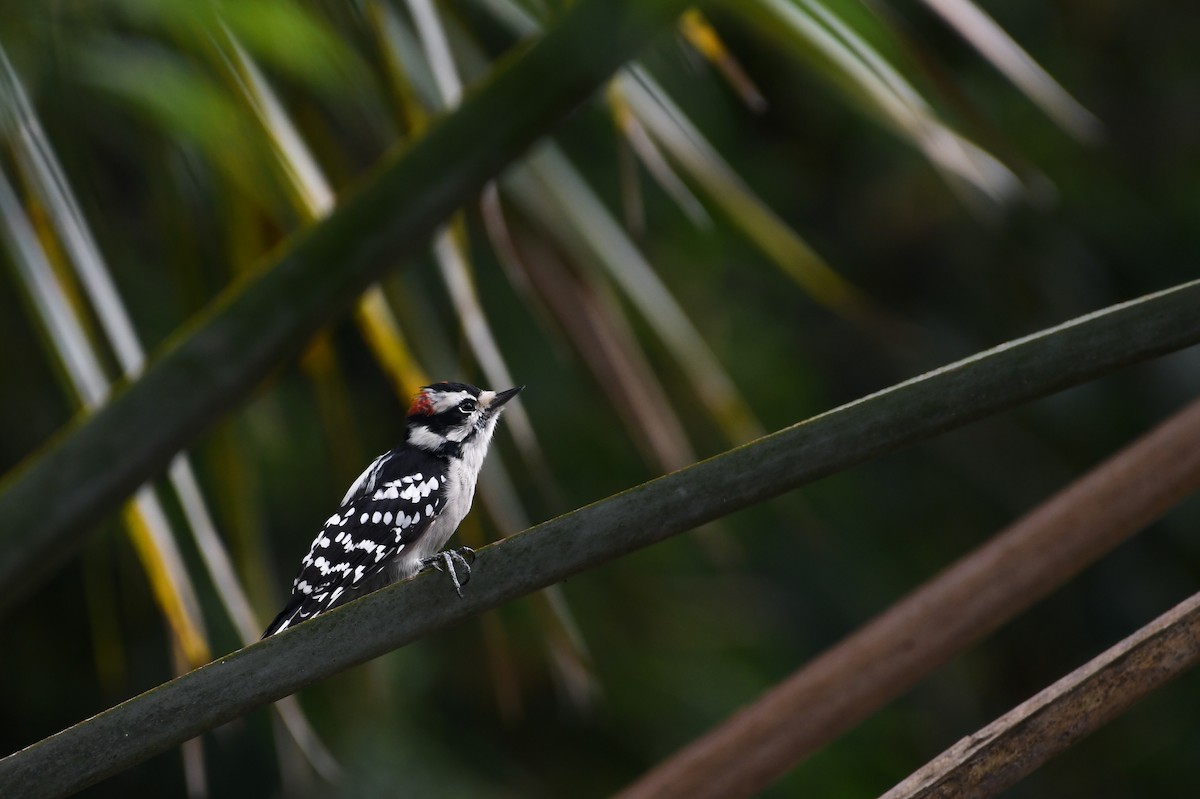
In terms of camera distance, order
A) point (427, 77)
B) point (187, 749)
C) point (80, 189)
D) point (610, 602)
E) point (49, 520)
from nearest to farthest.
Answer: point (49, 520)
point (80, 189)
point (187, 749)
point (427, 77)
point (610, 602)

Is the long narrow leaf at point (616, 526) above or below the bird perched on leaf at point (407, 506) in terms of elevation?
below

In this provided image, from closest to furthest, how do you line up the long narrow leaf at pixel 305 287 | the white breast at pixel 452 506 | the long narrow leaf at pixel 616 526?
the long narrow leaf at pixel 616 526, the long narrow leaf at pixel 305 287, the white breast at pixel 452 506

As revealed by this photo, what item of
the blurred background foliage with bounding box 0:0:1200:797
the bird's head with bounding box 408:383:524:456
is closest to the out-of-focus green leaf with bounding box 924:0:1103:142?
the blurred background foliage with bounding box 0:0:1200:797

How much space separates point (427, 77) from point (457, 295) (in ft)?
1.01

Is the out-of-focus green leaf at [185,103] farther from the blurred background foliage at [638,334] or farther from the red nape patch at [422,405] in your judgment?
the red nape patch at [422,405]

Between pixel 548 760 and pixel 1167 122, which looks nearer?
pixel 548 760

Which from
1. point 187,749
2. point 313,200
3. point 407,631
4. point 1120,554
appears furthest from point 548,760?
point 407,631

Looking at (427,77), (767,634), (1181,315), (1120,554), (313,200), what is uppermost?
(427,77)

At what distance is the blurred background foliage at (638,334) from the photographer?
1269mm

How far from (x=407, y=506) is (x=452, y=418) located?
0.12 m

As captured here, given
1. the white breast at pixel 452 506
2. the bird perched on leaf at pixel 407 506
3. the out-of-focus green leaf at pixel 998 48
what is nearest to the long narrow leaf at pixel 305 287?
the bird perched on leaf at pixel 407 506

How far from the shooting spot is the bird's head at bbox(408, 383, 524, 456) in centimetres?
115

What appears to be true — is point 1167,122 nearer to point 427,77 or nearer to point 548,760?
point 548,760

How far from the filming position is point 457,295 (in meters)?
1.23
